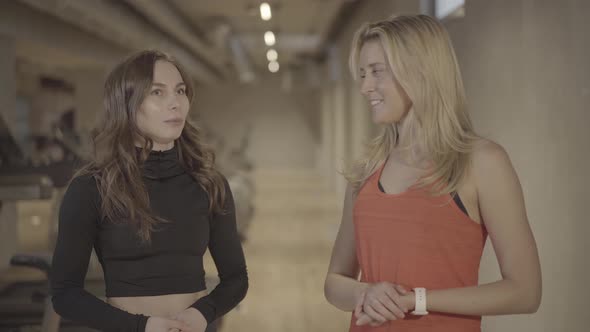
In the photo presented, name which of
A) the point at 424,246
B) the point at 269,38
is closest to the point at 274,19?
the point at 269,38

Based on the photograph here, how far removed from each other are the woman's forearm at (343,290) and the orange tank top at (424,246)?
57mm

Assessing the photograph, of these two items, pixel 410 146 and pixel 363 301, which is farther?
pixel 410 146

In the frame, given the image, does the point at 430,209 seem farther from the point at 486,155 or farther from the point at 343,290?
the point at 343,290

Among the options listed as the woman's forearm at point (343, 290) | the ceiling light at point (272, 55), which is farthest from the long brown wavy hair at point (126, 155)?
the ceiling light at point (272, 55)

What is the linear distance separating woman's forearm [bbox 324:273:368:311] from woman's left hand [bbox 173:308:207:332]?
0.32 metres

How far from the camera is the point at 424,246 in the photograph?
1484 mm

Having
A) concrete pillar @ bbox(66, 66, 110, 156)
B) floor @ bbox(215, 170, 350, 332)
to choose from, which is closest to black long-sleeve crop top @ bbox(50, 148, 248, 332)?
floor @ bbox(215, 170, 350, 332)

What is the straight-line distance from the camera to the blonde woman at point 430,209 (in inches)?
56.0

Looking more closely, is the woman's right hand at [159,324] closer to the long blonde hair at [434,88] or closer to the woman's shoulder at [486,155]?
the long blonde hair at [434,88]

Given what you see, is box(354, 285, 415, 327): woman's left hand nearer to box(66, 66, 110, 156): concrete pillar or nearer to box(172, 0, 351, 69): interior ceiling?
box(172, 0, 351, 69): interior ceiling

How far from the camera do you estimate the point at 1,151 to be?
16.2ft

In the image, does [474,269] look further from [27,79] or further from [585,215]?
[27,79]

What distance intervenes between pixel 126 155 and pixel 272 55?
1609 cm

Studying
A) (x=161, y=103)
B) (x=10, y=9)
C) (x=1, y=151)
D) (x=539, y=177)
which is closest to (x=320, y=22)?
(x=10, y=9)
